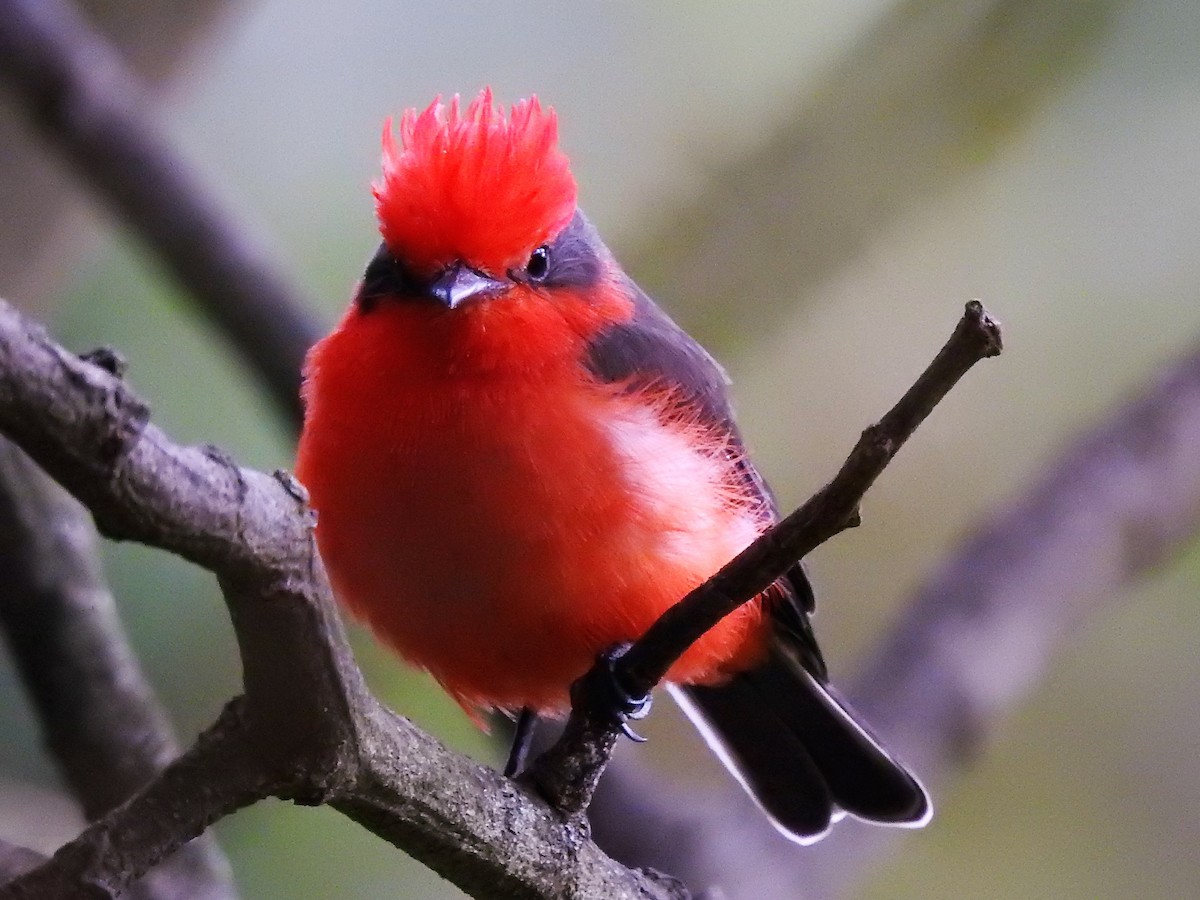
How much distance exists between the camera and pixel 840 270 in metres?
3.26

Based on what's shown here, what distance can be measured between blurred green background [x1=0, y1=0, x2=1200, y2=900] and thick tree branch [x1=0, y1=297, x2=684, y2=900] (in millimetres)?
1826

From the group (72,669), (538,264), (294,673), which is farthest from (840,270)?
(294,673)

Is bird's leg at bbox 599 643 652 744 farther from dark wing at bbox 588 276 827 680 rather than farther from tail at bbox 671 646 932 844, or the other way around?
tail at bbox 671 646 932 844

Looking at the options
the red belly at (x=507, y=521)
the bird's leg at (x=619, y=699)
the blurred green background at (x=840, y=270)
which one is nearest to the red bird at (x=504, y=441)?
the red belly at (x=507, y=521)

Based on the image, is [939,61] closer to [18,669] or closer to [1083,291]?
[1083,291]

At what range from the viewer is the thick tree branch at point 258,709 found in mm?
853

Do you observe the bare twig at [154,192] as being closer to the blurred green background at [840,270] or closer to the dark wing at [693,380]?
the blurred green background at [840,270]

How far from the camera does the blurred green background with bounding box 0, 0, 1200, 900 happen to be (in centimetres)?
324

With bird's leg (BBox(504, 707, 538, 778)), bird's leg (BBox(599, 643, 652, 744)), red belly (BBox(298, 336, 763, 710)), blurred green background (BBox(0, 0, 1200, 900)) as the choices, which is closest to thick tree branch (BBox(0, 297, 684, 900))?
bird's leg (BBox(599, 643, 652, 744))

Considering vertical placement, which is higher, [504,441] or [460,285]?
[460,285]

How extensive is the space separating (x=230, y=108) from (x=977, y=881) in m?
2.92

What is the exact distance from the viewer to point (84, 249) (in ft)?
10.5

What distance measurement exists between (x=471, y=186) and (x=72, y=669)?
2.83 ft

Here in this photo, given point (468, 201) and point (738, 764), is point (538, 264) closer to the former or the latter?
point (468, 201)
